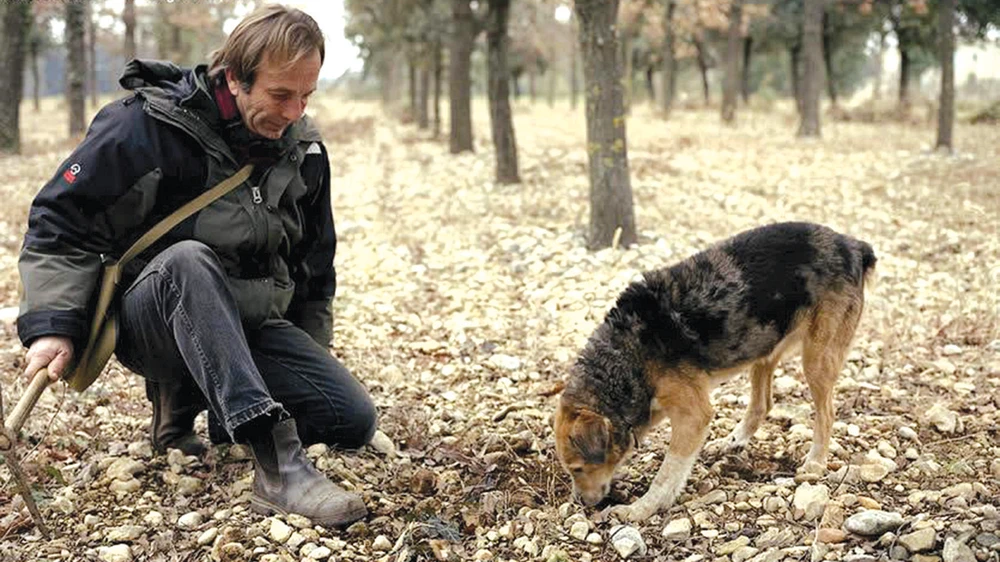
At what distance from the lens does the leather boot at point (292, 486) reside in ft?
13.5

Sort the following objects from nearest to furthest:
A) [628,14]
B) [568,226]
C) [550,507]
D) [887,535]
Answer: [887,535]
[550,507]
[568,226]
[628,14]

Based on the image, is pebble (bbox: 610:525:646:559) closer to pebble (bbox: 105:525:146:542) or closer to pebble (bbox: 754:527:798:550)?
pebble (bbox: 754:527:798:550)

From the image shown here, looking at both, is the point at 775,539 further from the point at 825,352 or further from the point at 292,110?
the point at 292,110

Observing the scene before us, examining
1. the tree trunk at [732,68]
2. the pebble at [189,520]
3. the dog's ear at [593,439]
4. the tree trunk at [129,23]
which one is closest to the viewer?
the pebble at [189,520]

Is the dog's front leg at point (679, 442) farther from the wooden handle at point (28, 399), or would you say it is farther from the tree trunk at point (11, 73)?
the tree trunk at point (11, 73)

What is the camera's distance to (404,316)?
8.15 meters

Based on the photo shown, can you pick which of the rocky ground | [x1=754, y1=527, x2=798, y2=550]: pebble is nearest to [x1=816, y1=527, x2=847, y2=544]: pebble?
the rocky ground

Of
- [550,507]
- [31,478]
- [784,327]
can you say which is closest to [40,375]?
[31,478]

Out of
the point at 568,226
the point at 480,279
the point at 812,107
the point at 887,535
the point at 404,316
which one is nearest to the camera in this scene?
the point at 887,535

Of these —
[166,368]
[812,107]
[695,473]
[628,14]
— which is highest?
[628,14]

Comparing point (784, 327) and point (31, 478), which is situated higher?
point (784, 327)

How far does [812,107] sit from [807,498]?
20913 millimetres

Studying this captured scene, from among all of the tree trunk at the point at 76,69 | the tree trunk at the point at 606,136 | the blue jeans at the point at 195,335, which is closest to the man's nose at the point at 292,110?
the blue jeans at the point at 195,335

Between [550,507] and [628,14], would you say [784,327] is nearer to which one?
[550,507]
